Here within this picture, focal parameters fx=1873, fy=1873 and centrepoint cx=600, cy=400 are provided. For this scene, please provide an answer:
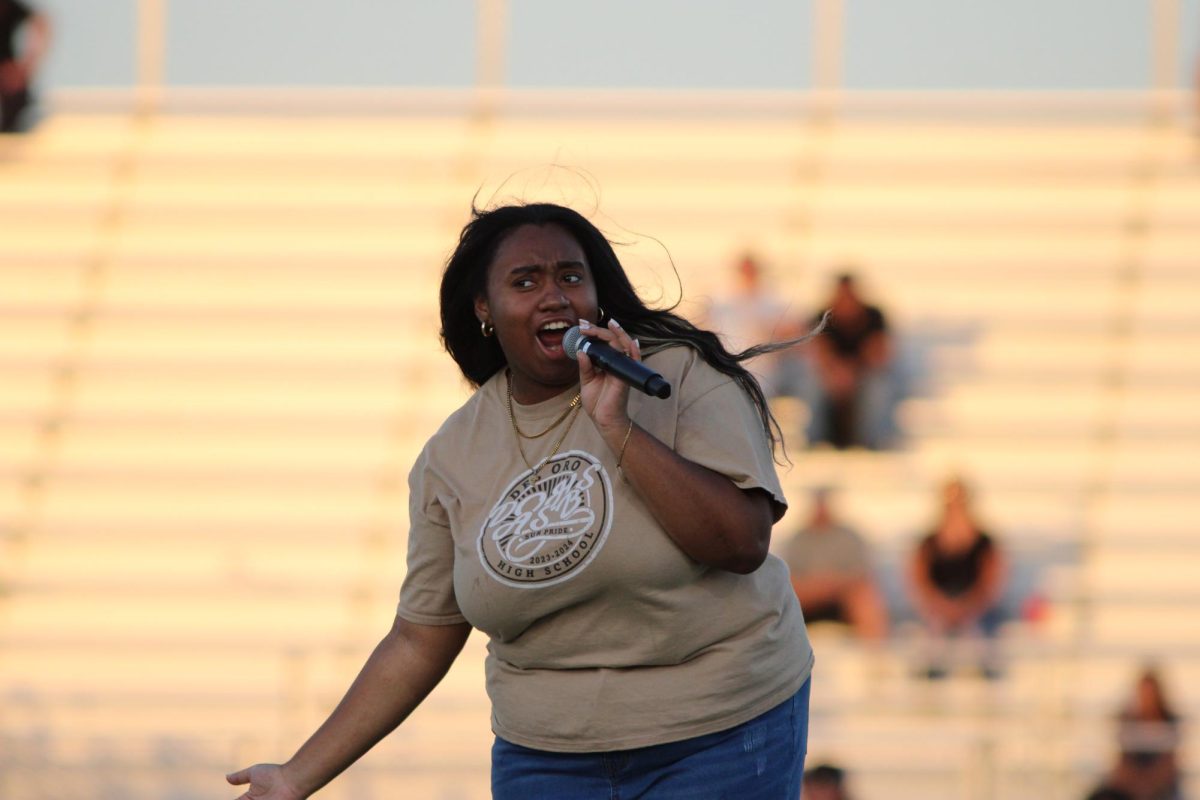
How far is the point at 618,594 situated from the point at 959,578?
5.84 m

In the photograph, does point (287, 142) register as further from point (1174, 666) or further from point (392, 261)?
point (1174, 666)

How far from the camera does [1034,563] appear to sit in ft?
31.8

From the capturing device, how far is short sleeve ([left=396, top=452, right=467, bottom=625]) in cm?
299

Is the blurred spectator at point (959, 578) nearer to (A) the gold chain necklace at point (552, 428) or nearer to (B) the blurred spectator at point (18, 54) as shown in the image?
(A) the gold chain necklace at point (552, 428)

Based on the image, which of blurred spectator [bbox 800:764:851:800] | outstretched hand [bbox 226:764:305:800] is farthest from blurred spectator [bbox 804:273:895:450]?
outstretched hand [bbox 226:764:305:800]

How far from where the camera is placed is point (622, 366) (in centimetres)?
255

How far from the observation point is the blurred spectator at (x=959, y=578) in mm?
8258

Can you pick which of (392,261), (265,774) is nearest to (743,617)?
(265,774)

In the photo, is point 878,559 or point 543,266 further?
point 878,559

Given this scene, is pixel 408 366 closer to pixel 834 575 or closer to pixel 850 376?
pixel 850 376

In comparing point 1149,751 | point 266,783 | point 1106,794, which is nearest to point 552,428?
point 266,783

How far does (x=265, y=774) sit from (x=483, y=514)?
629 mm

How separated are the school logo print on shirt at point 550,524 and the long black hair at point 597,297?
23cm

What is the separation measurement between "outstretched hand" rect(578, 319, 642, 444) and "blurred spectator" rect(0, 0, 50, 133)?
10.1 m
